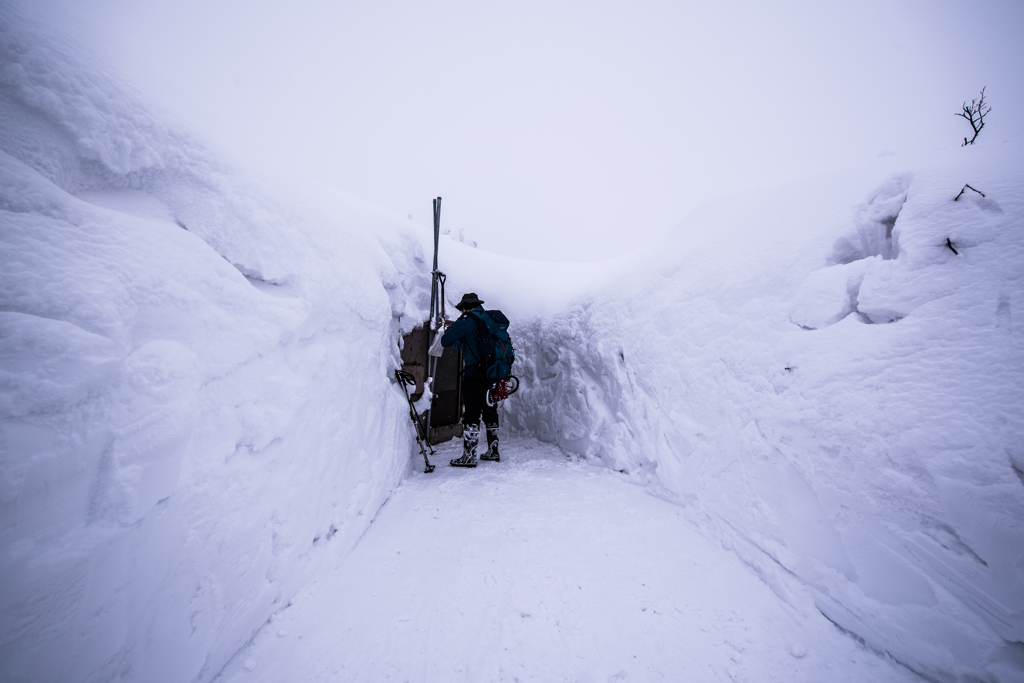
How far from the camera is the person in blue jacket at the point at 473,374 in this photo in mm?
3984

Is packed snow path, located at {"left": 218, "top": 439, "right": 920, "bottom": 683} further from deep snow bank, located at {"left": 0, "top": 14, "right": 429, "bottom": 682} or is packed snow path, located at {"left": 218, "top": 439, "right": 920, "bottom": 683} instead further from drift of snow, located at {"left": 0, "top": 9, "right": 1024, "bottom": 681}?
deep snow bank, located at {"left": 0, "top": 14, "right": 429, "bottom": 682}

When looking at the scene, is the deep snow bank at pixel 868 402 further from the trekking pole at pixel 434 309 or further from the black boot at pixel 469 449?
the trekking pole at pixel 434 309

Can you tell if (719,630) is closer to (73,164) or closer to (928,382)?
(928,382)

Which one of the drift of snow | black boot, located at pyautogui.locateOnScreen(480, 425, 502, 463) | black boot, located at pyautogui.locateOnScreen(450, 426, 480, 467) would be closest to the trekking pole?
black boot, located at pyautogui.locateOnScreen(450, 426, 480, 467)

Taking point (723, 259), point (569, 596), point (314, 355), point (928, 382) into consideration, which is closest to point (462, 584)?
point (569, 596)

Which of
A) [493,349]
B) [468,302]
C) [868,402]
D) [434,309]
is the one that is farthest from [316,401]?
[868,402]

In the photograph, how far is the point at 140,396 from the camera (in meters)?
1.30

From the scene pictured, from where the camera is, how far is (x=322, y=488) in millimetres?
2197

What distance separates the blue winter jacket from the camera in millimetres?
3980

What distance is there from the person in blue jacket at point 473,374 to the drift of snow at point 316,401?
44.2 inches

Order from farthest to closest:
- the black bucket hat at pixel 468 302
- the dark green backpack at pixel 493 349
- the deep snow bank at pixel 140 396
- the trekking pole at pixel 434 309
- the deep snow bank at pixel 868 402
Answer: the trekking pole at pixel 434 309 → the black bucket hat at pixel 468 302 → the dark green backpack at pixel 493 349 → the deep snow bank at pixel 868 402 → the deep snow bank at pixel 140 396

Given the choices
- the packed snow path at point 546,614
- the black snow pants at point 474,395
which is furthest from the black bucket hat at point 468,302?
the packed snow path at point 546,614

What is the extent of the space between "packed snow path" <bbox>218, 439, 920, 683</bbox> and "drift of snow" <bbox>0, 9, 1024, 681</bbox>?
10 centimetres

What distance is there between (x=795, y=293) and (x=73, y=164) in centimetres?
385
